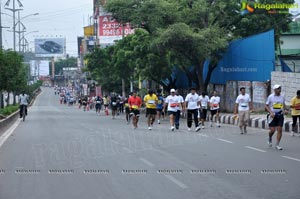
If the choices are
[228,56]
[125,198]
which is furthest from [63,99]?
[125,198]

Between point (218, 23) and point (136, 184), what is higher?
point (218, 23)

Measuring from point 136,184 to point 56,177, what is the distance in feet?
5.99

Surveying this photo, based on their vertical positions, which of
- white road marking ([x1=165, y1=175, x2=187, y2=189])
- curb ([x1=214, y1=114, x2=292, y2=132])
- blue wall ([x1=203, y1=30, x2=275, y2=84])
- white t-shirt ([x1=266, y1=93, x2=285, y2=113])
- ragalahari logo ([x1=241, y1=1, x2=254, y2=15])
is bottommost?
white road marking ([x1=165, y1=175, x2=187, y2=189])

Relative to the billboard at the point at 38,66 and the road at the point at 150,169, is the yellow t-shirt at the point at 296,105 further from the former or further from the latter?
the billboard at the point at 38,66

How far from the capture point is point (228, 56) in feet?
134

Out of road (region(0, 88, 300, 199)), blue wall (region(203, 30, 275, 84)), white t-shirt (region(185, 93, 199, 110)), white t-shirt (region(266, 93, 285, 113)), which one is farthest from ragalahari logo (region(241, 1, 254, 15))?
white t-shirt (region(266, 93, 285, 113))

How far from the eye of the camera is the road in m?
9.59

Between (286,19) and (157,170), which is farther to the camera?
(286,19)

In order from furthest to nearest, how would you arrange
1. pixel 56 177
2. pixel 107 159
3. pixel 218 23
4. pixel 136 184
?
pixel 218 23 → pixel 107 159 → pixel 56 177 → pixel 136 184

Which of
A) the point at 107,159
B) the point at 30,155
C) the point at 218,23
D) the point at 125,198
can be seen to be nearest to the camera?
the point at 125,198

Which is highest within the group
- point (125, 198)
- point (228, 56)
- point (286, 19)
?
point (286, 19)

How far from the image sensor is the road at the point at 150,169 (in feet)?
31.5

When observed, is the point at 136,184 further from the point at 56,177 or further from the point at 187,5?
the point at 187,5

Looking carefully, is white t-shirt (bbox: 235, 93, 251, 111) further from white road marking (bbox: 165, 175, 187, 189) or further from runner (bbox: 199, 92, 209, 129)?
white road marking (bbox: 165, 175, 187, 189)
